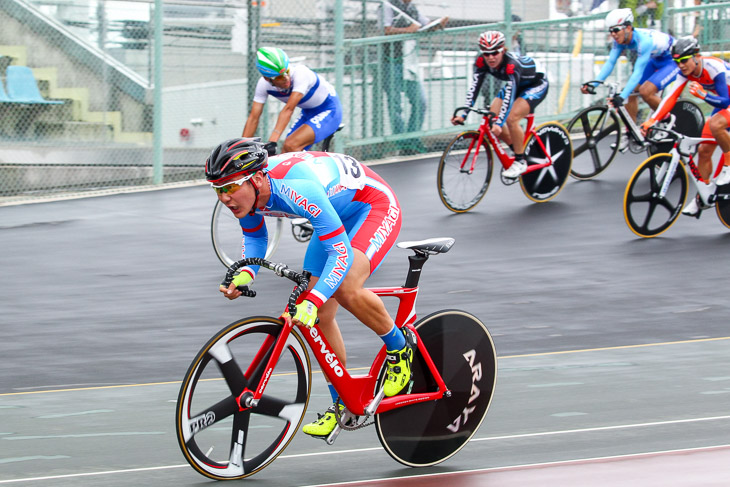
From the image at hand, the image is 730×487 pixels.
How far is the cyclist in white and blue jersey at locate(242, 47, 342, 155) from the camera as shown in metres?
9.06

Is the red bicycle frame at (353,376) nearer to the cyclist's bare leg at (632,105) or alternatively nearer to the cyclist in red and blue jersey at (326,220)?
the cyclist in red and blue jersey at (326,220)

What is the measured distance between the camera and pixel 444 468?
496 cm

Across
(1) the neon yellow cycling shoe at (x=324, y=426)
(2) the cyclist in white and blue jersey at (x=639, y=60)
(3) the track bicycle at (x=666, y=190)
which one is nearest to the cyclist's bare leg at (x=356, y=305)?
(1) the neon yellow cycling shoe at (x=324, y=426)

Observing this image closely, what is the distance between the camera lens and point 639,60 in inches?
476

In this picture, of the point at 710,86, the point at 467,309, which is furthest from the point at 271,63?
the point at 710,86

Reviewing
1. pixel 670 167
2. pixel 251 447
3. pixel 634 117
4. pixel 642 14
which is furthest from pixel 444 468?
pixel 642 14

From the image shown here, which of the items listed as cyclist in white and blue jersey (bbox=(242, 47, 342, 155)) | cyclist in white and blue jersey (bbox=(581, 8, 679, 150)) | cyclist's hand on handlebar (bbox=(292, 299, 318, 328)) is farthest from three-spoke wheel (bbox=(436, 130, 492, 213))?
cyclist's hand on handlebar (bbox=(292, 299, 318, 328))

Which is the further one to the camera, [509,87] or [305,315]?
[509,87]

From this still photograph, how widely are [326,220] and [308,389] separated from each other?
84 centimetres

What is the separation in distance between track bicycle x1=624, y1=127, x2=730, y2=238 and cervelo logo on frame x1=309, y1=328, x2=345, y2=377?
5973mm

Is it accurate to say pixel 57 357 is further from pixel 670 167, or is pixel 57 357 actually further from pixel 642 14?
pixel 642 14

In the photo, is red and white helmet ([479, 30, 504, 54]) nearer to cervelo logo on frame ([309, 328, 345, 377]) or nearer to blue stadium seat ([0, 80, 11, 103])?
blue stadium seat ([0, 80, 11, 103])

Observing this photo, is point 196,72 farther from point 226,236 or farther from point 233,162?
point 233,162

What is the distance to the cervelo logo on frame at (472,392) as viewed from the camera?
499cm
